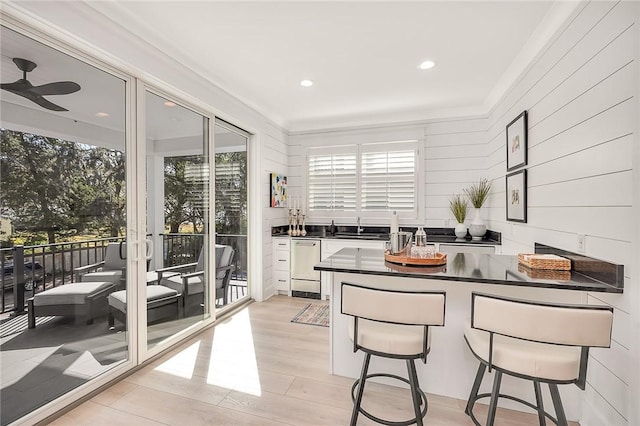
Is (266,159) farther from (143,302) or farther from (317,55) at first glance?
(143,302)

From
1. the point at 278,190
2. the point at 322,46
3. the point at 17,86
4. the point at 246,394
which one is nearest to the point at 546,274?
the point at 246,394

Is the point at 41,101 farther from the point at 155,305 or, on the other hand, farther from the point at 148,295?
the point at 155,305

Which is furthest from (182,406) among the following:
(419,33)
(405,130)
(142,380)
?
(405,130)

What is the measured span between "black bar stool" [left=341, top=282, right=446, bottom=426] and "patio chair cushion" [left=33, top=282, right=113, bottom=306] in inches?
73.2

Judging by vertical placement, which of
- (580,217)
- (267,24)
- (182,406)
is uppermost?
(267,24)

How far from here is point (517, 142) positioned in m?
2.96

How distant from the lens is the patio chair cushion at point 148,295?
237 centimetres

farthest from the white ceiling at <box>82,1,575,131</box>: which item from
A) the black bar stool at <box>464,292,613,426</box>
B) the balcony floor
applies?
the balcony floor

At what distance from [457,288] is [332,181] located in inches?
126

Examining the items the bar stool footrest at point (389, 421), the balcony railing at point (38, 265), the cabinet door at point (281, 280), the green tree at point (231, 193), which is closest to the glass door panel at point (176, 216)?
the green tree at point (231, 193)

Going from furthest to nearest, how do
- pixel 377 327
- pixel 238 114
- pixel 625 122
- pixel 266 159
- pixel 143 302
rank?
pixel 266 159, pixel 238 114, pixel 143 302, pixel 377 327, pixel 625 122

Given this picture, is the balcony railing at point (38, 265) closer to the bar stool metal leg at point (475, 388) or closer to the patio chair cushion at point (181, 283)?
the patio chair cushion at point (181, 283)

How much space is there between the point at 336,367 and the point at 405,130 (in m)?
3.51

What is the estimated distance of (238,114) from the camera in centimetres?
374
